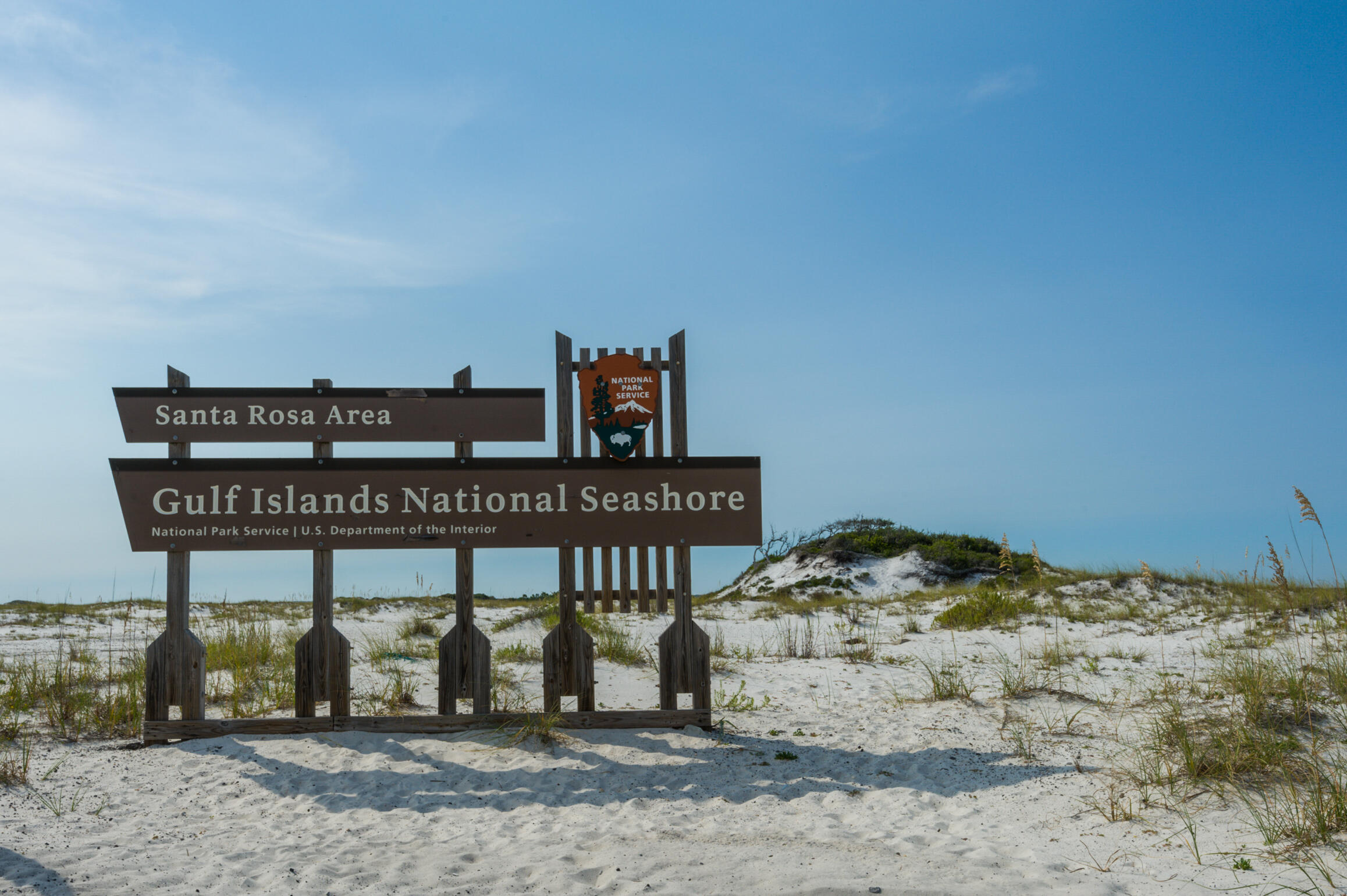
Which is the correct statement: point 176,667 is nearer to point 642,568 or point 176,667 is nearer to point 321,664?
point 321,664

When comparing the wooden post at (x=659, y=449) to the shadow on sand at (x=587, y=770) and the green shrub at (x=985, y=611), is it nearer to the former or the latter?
the shadow on sand at (x=587, y=770)

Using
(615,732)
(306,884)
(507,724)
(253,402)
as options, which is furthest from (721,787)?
(253,402)

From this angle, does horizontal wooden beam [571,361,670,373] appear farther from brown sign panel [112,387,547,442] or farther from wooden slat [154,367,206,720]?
wooden slat [154,367,206,720]

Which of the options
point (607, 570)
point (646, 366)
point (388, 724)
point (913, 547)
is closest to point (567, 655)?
point (607, 570)

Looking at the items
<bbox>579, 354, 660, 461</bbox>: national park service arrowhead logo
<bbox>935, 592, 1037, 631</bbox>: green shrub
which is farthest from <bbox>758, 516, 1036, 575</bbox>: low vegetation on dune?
<bbox>579, 354, 660, 461</bbox>: national park service arrowhead logo

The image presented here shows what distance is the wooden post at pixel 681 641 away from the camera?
7047 mm

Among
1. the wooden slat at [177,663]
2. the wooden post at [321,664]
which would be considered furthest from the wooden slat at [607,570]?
the wooden slat at [177,663]

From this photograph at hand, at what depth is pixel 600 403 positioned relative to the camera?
7188mm

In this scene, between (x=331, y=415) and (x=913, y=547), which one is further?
(x=913, y=547)

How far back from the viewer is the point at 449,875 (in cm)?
441

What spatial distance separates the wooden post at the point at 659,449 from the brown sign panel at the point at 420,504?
0.63ft

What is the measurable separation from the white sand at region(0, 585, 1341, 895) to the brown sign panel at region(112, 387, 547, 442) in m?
2.54

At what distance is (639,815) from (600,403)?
333cm

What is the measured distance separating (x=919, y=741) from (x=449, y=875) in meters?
4.12
